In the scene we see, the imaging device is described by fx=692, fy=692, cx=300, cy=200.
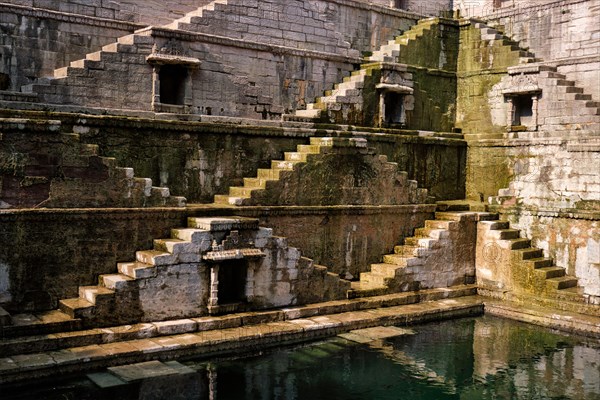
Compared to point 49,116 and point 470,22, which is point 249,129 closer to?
point 49,116

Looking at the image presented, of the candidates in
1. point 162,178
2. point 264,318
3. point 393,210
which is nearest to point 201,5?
point 162,178

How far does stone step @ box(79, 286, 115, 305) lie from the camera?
31.3 ft

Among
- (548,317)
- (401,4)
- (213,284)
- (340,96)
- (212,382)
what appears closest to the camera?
(212,382)

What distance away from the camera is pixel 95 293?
9.57 m

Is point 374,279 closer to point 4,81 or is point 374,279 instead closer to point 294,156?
point 294,156

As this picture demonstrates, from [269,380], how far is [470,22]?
37.0 feet

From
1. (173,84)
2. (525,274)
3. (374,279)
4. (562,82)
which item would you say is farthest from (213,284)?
(562,82)

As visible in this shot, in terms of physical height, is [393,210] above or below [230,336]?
above

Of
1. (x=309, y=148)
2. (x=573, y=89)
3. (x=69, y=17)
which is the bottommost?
(x=309, y=148)

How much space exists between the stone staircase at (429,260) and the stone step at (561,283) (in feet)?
5.63

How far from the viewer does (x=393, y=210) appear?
13.7 meters

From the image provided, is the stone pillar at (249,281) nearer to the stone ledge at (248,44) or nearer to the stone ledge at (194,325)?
the stone ledge at (194,325)

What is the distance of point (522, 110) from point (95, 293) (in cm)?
1056

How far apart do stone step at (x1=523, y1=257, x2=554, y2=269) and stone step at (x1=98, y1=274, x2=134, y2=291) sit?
7.79 m
